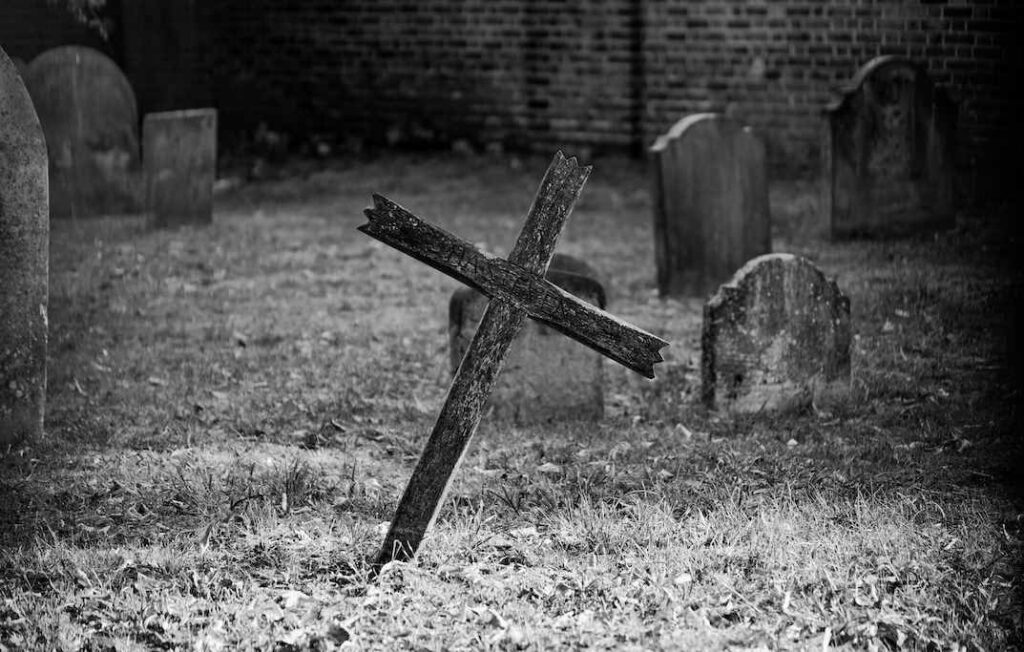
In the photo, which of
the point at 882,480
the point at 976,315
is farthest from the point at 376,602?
the point at 976,315

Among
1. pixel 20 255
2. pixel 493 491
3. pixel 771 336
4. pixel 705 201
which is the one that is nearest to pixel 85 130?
pixel 705 201

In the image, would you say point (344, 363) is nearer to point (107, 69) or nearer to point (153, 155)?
point (153, 155)

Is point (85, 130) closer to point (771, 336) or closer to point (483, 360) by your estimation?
point (771, 336)

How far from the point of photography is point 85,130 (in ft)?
37.1

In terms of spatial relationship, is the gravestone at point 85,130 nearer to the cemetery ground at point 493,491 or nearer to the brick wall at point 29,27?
the cemetery ground at point 493,491

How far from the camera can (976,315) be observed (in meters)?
7.33

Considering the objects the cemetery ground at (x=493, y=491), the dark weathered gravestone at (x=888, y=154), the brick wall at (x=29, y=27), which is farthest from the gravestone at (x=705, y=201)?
the brick wall at (x=29, y=27)

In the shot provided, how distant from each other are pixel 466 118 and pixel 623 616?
11.1 meters

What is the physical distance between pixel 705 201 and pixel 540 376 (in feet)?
9.60

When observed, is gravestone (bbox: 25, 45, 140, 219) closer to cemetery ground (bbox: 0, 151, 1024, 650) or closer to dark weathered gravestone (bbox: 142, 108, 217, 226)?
dark weathered gravestone (bbox: 142, 108, 217, 226)

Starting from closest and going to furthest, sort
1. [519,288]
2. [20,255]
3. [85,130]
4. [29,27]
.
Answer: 1. [519,288]
2. [20,255]
3. [85,130]
4. [29,27]

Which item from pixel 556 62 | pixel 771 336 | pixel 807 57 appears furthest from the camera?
pixel 556 62

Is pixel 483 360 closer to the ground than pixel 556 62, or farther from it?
closer to the ground

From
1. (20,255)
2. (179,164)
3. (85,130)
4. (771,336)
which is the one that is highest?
(20,255)
